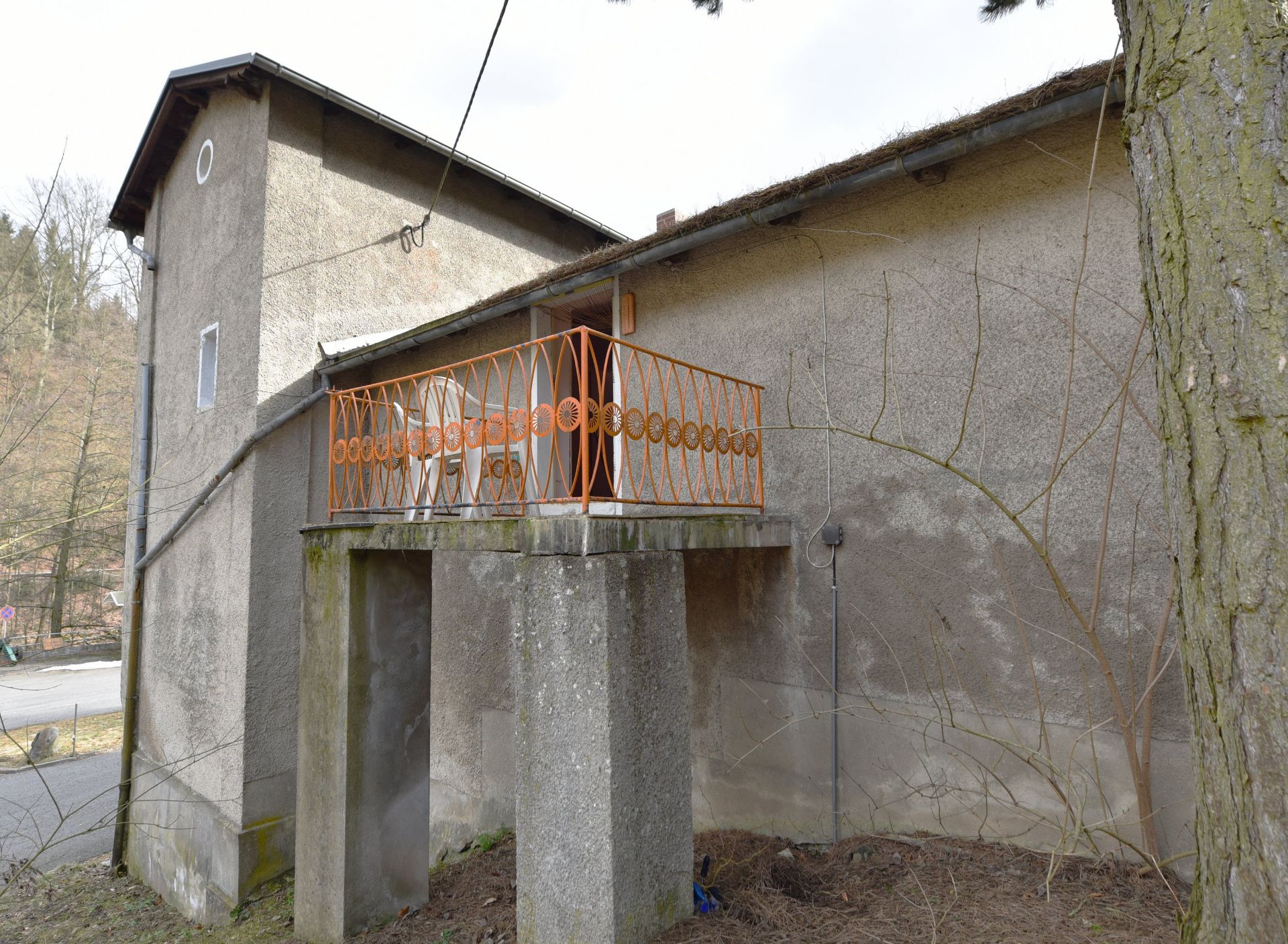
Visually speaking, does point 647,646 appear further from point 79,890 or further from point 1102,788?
point 79,890

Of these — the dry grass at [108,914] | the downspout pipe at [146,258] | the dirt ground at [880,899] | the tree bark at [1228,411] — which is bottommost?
the dry grass at [108,914]

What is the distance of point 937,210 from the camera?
4078 mm

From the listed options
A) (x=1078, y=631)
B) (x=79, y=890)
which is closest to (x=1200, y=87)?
(x=1078, y=631)

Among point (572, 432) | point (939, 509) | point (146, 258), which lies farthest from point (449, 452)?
point (146, 258)

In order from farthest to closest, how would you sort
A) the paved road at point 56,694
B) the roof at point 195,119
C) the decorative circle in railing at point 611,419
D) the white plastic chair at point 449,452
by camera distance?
the paved road at point 56,694 < the roof at point 195,119 < the white plastic chair at point 449,452 < the decorative circle in railing at point 611,419

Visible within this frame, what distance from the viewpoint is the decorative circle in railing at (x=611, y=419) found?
11.6 feet

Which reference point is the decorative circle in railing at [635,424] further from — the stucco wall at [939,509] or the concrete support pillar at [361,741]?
the concrete support pillar at [361,741]

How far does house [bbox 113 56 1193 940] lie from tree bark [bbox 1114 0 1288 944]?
1.32m

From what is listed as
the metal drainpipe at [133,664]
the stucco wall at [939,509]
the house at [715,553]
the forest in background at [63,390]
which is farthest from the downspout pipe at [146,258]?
the stucco wall at [939,509]

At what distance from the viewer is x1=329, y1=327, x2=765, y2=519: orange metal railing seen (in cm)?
363

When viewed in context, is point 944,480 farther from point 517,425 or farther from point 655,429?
point 517,425

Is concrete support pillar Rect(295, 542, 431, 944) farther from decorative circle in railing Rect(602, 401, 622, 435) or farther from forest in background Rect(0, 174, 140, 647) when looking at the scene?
forest in background Rect(0, 174, 140, 647)

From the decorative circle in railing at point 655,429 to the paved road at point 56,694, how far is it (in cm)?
1449

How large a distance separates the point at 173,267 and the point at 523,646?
8.42m
